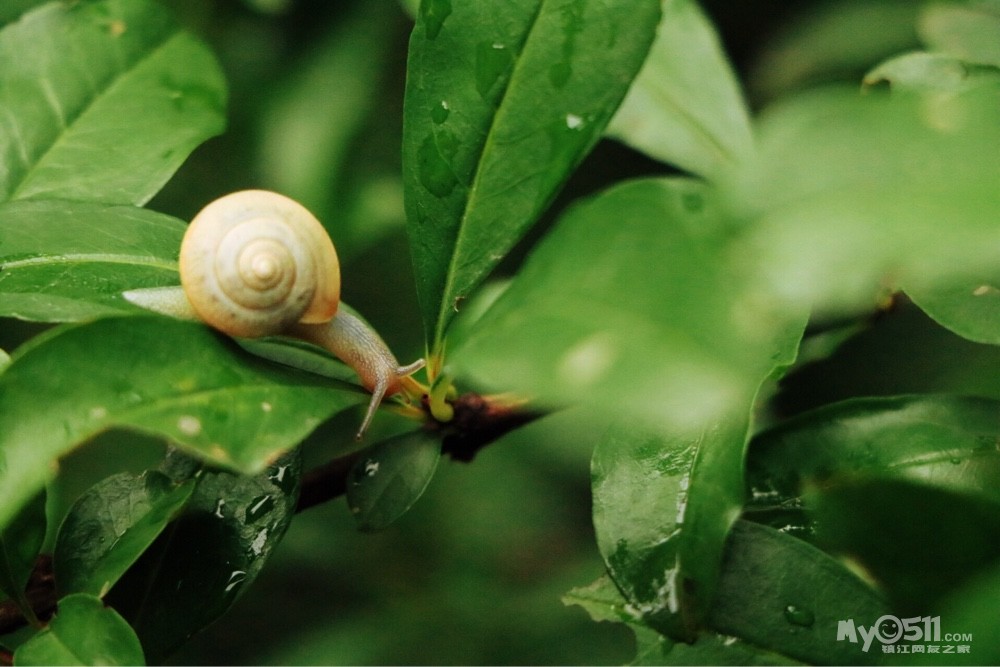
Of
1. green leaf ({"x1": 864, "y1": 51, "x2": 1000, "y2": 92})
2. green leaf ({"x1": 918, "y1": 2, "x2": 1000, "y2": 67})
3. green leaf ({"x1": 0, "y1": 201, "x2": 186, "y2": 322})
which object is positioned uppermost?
green leaf ({"x1": 918, "y1": 2, "x2": 1000, "y2": 67})

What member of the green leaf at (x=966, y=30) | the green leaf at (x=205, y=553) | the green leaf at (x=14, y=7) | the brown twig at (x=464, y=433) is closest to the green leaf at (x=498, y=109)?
the brown twig at (x=464, y=433)

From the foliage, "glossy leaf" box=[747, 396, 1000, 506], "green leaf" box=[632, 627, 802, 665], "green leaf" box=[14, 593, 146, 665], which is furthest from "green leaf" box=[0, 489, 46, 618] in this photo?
"glossy leaf" box=[747, 396, 1000, 506]

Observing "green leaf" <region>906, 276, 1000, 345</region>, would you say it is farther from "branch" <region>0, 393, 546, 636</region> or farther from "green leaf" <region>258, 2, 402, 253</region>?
"green leaf" <region>258, 2, 402, 253</region>

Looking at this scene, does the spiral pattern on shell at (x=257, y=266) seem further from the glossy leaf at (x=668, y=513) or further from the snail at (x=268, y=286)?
the glossy leaf at (x=668, y=513)

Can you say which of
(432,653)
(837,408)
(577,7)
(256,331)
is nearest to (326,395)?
(256,331)

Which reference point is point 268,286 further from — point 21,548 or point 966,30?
point 966,30

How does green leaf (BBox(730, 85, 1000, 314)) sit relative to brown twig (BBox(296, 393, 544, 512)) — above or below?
above
